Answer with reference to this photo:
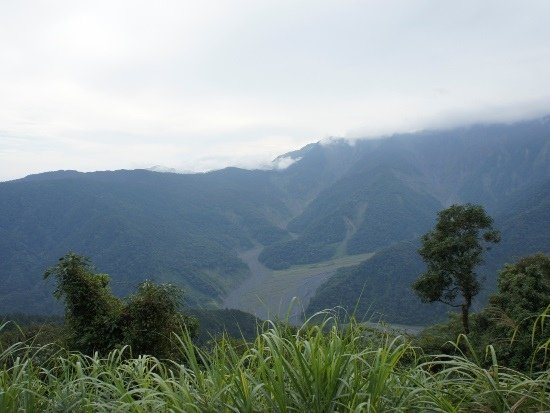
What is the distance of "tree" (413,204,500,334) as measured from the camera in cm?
2091

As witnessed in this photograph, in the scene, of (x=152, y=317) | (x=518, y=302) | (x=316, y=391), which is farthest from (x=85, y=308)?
(x=518, y=302)

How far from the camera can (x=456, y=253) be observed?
69.6ft

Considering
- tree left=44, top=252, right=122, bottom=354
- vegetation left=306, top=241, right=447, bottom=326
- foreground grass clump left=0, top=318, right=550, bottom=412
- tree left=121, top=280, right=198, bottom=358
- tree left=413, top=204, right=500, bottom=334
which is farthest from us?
vegetation left=306, top=241, right=447, bottom=326

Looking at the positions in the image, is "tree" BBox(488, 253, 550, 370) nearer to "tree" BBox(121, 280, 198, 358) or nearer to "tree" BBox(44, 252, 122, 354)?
"tree" BBox(121, 280, 198, 358)

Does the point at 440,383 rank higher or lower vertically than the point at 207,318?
higher

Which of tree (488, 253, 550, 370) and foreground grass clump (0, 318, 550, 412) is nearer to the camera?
foreground grass clump (0, 318, 550, 412)

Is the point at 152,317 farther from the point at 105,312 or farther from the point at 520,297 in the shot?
the point at 520,297

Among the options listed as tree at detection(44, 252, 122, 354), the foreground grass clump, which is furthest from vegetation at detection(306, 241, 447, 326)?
the foreground grass clump

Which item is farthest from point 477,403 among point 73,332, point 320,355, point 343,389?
point 73,332

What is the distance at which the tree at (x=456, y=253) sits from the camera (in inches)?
823

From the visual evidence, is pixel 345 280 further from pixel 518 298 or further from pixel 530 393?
pixel 530 393

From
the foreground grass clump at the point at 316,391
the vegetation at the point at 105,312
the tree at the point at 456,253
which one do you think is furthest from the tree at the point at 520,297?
the foreground grass clump at the point at 316,391

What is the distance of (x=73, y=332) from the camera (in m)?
16.8

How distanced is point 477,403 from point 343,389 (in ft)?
2.51
